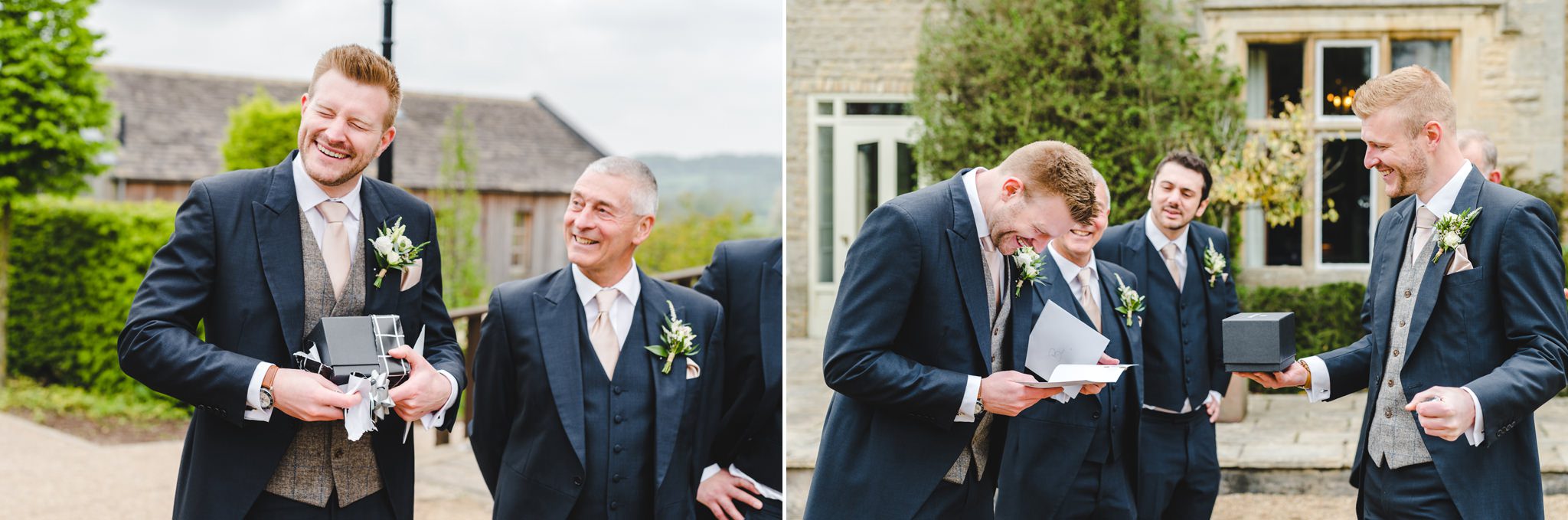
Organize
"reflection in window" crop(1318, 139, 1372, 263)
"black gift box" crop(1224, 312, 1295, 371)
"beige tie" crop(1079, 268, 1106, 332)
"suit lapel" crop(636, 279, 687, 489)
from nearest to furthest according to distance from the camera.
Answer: "suit lapel" crop(636, 279, 687, 489)
"black gift box" crop(1224, 312, 1295, 371)
"beige tie" crop(1079, 268, 1106, 332)
"reflection in window" crop(1318, 139, 1372, 263)

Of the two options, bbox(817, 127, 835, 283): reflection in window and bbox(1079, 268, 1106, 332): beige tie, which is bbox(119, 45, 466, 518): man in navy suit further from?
bbox(817, 127, 835, 283): reflection in window

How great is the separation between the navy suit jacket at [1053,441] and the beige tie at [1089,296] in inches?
1.1

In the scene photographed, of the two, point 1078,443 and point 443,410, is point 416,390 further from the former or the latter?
point 1078,443

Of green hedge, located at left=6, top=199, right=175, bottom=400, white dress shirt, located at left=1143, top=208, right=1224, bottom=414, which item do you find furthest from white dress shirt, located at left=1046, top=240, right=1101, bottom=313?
green hedge, located at left=6, top=199, right=175, bottom=400

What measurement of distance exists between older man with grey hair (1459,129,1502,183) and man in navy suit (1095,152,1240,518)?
38.7 inches

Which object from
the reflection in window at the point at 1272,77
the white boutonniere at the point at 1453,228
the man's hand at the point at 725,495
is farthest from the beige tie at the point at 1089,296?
the reflection in window at the point at 1272,77

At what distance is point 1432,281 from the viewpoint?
3141 millimetres

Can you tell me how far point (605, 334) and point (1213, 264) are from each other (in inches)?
108

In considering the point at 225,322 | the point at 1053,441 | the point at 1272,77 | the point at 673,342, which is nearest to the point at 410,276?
the point at 225,322

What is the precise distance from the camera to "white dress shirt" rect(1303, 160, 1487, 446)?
9.67 feet

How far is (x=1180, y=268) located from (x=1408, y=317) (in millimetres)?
1717

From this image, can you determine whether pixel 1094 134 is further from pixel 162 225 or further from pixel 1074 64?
pixel 162 225

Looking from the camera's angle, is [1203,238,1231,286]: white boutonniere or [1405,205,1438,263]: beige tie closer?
[1405,205,1438,263]: beige tie

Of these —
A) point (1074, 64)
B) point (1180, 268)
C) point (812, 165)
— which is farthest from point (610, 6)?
point (1180, 268)
